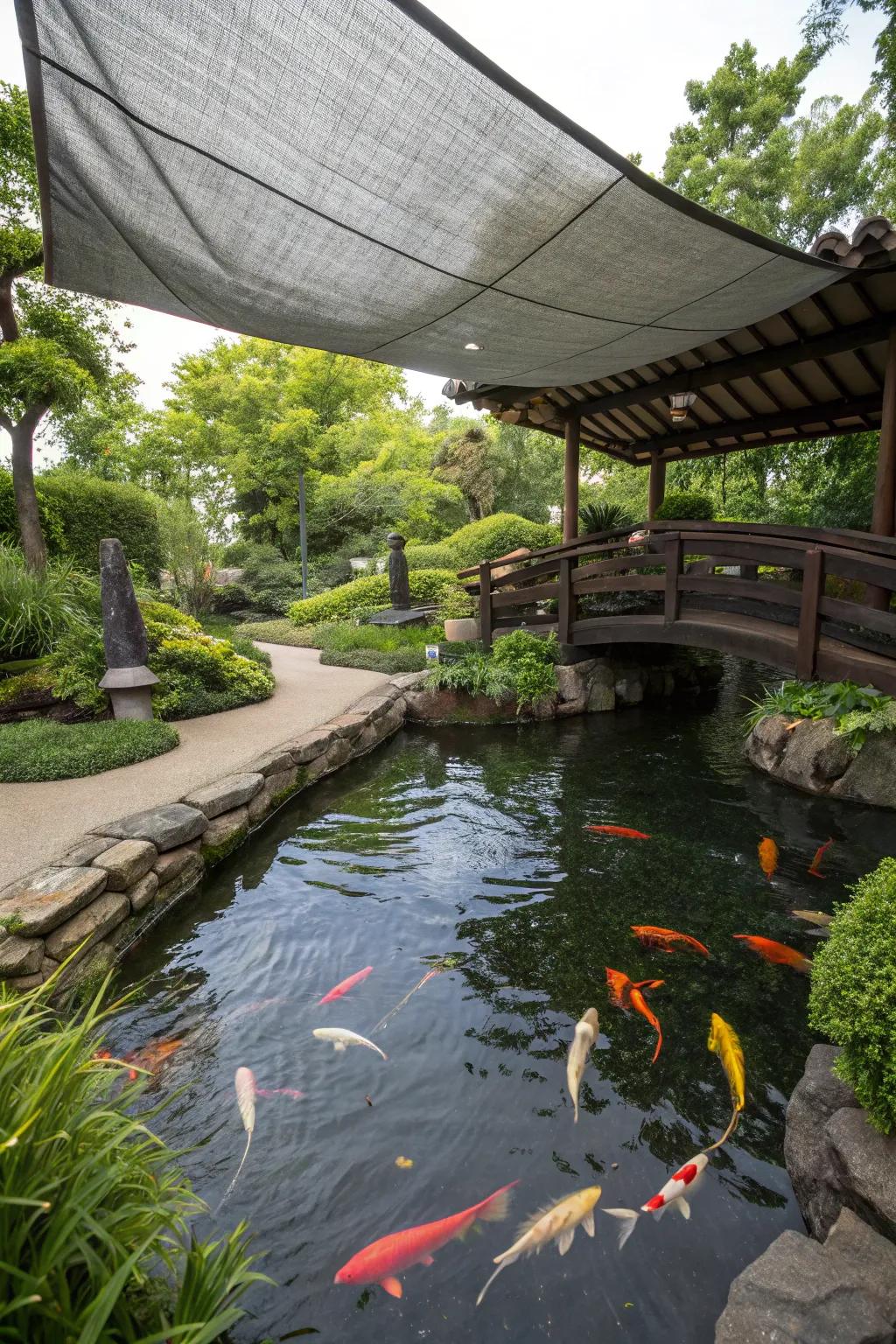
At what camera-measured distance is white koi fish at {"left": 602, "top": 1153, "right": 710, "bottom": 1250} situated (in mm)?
1805

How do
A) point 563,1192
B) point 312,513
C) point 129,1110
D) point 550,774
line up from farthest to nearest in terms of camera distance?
point 312,513 < point 550,774 < point 129,1110 < point 563,1192

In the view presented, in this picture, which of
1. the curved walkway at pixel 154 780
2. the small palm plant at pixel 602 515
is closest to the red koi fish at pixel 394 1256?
the curved walkway at pixel 154 780

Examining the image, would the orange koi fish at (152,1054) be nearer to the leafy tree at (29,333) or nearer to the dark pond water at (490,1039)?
the dark pond water at (490,1039)

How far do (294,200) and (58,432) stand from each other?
24951 mm

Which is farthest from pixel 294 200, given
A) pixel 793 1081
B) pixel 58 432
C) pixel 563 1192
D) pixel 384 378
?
pixel 58 432

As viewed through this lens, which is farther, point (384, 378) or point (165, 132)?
point (384, 378)

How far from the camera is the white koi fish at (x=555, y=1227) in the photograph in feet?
5.68

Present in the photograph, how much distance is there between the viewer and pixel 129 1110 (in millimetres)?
2240

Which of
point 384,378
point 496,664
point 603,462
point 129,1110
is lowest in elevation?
point 129,1110

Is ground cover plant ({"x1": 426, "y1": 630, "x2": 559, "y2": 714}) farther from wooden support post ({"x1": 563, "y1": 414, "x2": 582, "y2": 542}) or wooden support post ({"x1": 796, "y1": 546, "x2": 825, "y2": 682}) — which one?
wooden support post ({"x1": 796, "y1": 546, "x2": 825, "y2": 682})

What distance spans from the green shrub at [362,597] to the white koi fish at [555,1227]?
35.7 feet

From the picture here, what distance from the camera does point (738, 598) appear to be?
21.4 ft

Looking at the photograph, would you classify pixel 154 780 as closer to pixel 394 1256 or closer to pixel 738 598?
pixel 394 1256

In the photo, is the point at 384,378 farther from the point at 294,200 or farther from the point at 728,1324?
the point at 728,1324
